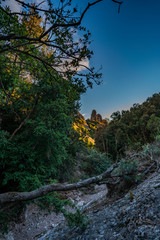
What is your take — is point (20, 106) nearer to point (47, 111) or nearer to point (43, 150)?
point (47, 111)

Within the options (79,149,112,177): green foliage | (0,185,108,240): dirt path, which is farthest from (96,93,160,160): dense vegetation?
(0,185,108,240): dirt path

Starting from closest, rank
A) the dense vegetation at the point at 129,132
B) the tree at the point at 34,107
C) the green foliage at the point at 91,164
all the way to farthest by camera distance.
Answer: the tree at the point at 34,107, the green foliage at the point at 91,164, the dense vegetation at the point at 129,132

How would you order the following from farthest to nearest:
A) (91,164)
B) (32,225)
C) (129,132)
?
(129,132) < (91,164) < (32,225)

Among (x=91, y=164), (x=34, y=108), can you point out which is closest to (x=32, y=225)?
(x=34, y=108)

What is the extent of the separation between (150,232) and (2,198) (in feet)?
9.24

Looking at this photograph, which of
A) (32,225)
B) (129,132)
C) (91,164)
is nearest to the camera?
(32,225)

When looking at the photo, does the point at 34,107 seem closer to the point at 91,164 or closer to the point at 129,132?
the point at 91,164

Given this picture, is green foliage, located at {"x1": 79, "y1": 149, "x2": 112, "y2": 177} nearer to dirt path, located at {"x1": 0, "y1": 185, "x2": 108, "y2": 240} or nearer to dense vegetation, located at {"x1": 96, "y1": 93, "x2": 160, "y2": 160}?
dirt path, located at {"x1": 0, "y1": 185, "x2": 108, "y2": 240}

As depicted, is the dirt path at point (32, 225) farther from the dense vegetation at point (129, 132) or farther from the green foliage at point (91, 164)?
the dense vegetation at point (129, 132)

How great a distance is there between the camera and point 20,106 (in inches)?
262

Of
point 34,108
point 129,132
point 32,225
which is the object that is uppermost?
point 34,108

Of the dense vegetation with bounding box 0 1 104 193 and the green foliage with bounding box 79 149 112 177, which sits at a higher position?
the dense vegetation with bounding box 0 1 104 193

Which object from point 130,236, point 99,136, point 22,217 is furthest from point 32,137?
point 99,136

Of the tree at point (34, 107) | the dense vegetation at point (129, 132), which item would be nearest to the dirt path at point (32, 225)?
the tree at point (34, 107)
